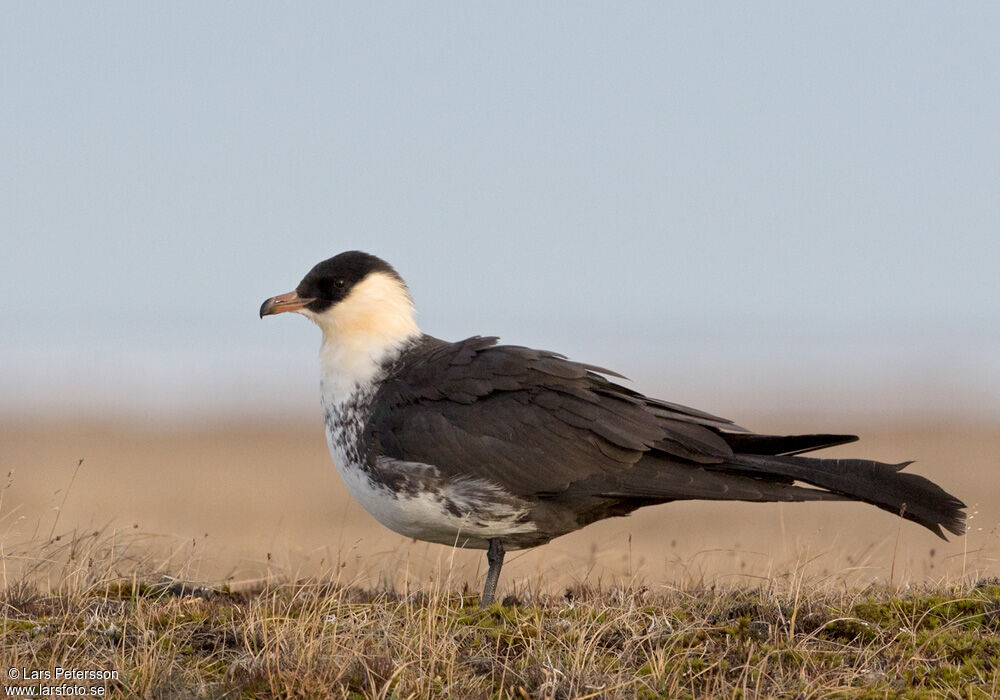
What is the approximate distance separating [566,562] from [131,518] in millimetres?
8093

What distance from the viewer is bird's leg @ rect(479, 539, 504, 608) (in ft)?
19.7

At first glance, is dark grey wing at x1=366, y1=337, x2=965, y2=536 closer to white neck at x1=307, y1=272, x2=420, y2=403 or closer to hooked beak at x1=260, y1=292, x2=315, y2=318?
white neck at x1=307, y1=272, x2=420, y2=403

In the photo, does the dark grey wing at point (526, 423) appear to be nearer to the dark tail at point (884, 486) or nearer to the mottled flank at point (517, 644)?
the dark tail at point (884, 486)

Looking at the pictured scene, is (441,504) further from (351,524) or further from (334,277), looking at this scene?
(351,524)

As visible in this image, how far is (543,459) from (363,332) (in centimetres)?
154

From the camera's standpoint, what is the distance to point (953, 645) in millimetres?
5273

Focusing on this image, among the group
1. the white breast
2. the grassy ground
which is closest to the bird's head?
the white breast

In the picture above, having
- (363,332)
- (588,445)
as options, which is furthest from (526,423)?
(363,332)

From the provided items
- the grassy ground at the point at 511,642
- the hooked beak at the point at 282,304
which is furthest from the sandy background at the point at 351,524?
the hooked beak at the point at 282,304

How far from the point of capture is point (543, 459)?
6.21 meters

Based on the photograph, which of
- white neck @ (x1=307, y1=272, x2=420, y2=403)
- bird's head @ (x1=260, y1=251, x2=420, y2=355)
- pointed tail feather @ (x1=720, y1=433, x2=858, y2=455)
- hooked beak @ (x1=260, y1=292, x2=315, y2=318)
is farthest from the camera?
hooked beak @ (x1=260, y1=292, x2=315, y2=318)

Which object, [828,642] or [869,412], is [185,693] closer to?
[828,642]

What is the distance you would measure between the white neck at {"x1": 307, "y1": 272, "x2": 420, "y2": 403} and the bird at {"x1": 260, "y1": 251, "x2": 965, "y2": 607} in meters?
0.28

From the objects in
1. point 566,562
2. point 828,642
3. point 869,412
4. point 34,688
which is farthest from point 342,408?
point 869,412
